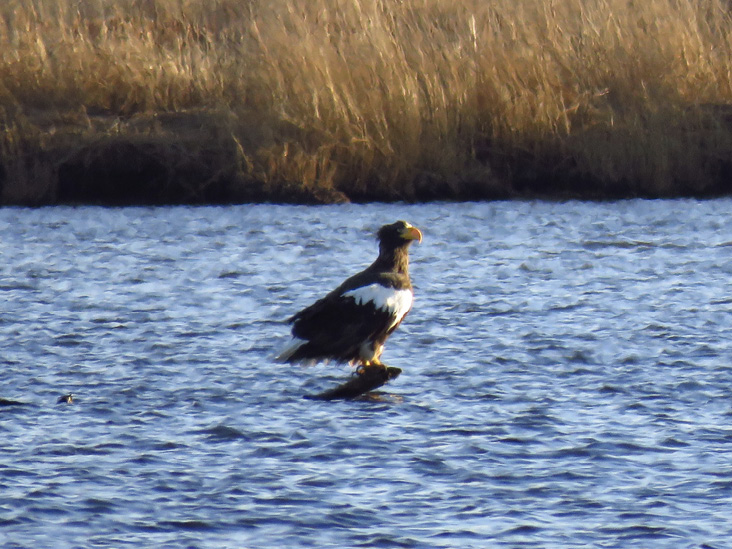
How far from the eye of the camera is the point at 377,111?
1272 cm

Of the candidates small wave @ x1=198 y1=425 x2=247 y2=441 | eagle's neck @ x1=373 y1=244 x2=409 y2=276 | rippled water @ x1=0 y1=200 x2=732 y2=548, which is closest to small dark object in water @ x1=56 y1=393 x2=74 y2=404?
rippled water @ x1=0 y1=200 x2=732 y2=548

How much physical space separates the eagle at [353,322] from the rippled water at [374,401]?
0.58 feet

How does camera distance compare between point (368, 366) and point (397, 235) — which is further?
point (397, 235)

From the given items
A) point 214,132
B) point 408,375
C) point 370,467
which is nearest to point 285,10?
point 214,132

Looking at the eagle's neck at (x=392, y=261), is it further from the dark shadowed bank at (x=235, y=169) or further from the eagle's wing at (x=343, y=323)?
the dark shadowed bank at (x=235, y=169)

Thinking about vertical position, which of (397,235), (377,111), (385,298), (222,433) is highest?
(377,111)

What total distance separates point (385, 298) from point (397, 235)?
0.50 metres

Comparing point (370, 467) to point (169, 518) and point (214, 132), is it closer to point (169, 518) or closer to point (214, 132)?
point (169, 518)

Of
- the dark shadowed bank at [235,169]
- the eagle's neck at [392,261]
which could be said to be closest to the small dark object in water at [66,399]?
the eagle's neck at [392,261]

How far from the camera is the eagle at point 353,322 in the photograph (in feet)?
22.9

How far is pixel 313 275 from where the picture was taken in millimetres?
10094

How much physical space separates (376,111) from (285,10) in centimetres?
198

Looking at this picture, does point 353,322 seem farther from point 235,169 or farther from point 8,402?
point 235,169

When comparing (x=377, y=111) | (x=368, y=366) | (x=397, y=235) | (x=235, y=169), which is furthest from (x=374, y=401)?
(x=235, y=169)
